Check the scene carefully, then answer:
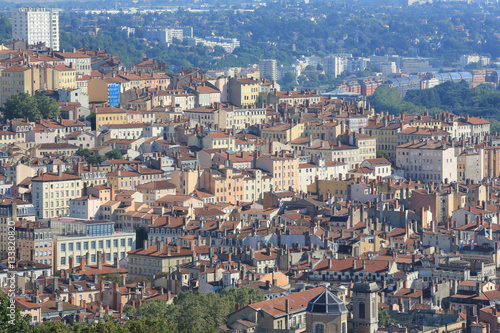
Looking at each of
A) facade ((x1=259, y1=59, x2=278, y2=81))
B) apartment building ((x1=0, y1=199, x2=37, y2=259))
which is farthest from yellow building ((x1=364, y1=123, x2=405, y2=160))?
facade ((x1=259, y1=59, x2=278, y2=81))

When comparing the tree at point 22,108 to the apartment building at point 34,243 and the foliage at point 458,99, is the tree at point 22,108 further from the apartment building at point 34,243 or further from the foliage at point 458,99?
the foliage at point 458,99

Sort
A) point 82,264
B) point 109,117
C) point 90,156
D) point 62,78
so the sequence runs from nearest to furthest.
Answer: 1. point 82,264
2. point 90,156
3. point 109,117
4. point 62,78

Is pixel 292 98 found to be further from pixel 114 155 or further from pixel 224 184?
pixel 224 184

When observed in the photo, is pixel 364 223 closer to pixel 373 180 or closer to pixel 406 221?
pixel 406 221

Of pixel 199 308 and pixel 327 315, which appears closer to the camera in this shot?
pixel 327 315

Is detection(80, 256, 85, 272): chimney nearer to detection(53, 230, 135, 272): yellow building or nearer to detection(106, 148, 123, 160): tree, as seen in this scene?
detection(53, 230, 135, 272): yellow building

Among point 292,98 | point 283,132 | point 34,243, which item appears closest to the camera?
point 34,243

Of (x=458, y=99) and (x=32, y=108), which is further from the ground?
(x=458, y=99)

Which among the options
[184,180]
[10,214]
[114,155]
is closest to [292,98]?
[114,155]
